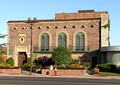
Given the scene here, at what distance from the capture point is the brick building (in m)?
53.0

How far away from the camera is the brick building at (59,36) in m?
53.0

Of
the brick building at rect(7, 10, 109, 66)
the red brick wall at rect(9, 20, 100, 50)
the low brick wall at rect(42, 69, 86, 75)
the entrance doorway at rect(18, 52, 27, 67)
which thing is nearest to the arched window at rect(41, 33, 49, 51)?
the brick building at rect(7, 10, 109, 66)

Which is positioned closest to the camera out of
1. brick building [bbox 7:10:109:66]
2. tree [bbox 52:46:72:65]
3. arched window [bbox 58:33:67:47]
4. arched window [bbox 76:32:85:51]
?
tree [bbox 52:46:72:65]

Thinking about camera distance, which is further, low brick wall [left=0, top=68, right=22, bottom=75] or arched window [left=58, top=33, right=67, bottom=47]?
arched window [left=58, top=33, right=67, bottom=47]

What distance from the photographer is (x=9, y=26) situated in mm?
57250

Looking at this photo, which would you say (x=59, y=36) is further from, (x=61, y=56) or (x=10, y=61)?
(x=10, y=61)

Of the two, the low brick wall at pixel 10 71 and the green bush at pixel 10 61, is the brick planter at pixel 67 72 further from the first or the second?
the green bush at pixel 10 61

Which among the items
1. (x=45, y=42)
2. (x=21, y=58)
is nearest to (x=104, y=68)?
(x=45, y=42)

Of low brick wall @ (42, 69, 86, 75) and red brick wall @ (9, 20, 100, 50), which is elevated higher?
red brick wall @ (9, 20, 100, 50)

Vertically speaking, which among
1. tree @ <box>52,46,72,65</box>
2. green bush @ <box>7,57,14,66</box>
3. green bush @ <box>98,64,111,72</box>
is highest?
tree @ <box>52,46,72,65</box>

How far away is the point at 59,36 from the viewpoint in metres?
55.1

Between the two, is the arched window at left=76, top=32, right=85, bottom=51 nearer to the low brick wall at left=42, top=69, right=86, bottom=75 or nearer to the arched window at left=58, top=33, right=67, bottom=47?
the arched window at left=58, top=33, right=67, bottom=47

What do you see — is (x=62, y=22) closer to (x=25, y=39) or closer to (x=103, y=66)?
(x=25, y=39)


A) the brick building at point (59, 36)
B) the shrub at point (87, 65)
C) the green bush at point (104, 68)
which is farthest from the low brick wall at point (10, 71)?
the shrub at point (87, 65)
